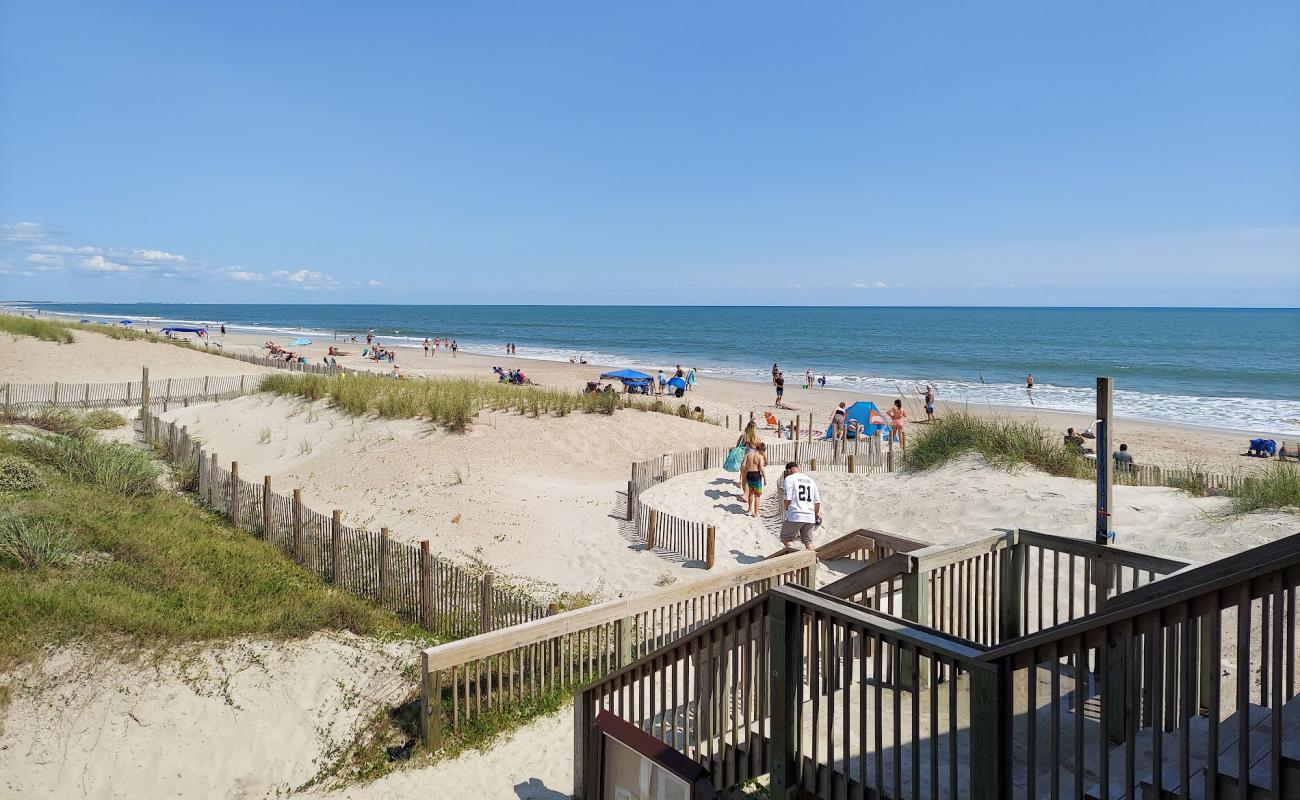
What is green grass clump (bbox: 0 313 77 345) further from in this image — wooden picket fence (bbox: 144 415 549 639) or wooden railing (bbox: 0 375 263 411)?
wooden picket fence (bbox: 144 415 549 639)

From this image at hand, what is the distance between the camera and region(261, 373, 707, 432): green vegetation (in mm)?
21922

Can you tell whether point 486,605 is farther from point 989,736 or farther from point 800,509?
point 989,736

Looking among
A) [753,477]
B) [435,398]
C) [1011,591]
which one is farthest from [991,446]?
[435,398]

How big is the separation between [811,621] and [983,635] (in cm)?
260

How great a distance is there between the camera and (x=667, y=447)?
23156 millimetres

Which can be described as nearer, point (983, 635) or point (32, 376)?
point (983, 635)

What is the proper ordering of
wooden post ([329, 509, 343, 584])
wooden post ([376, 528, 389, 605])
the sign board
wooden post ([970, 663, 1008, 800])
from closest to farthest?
wooden post ([970, 663, 1008, 800]) → the sign board → wooden post ([376, 528, 389, 605]) → wooden post ([329, 509, 343, 584])

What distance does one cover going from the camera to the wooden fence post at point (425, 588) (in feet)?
33.6

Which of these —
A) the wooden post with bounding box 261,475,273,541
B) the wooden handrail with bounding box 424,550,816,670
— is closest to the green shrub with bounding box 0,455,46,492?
the wooden post with bounding box 261,475,273,541

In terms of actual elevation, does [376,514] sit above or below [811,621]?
below

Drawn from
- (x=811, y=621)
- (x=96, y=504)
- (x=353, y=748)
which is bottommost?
(x=353, y=748)

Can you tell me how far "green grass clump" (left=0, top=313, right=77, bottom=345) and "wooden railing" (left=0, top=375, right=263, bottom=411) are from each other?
41.7 ft

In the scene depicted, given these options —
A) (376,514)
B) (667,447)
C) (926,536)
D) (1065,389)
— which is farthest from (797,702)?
(1065,389)

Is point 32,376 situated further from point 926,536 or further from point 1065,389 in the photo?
point 1065,389
